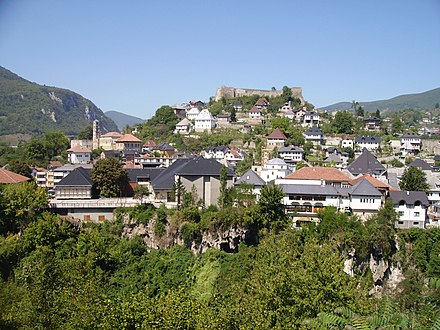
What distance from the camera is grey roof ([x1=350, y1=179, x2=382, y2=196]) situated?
2800 cm

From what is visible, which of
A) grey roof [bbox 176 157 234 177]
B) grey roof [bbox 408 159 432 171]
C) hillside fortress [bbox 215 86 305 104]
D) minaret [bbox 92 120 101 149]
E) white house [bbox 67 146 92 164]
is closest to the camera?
grey roof [bbox 176 157 234 177]

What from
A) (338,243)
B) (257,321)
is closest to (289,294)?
(257,321)

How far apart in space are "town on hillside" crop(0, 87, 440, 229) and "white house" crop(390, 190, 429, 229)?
6 centimetres

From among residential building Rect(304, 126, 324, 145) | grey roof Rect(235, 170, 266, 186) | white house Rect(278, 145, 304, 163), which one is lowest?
grey roof Rect(235, 170, 266, 186)

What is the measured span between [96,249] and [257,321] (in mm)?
14656

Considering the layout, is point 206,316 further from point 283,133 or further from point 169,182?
point 283,133

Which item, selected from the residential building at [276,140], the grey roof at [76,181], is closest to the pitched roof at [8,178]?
the grey roof at [76,181]

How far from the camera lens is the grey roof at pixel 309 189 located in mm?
28188

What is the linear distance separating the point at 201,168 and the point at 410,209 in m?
12.9

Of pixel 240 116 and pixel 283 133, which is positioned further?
pixel 240 116

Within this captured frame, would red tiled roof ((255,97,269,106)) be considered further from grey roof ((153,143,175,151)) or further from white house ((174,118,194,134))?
grey roof ((153,143,175,151))

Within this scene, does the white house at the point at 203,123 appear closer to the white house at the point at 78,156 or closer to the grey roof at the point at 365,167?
the white house at the point at 78,156

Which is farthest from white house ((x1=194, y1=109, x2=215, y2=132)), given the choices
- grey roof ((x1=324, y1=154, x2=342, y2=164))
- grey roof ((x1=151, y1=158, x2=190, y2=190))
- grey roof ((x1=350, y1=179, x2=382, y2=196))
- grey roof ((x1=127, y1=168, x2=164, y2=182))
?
grey roof ((x1=350, y1=179, x2=382, y2=196))

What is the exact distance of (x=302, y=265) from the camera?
18.2 meters
